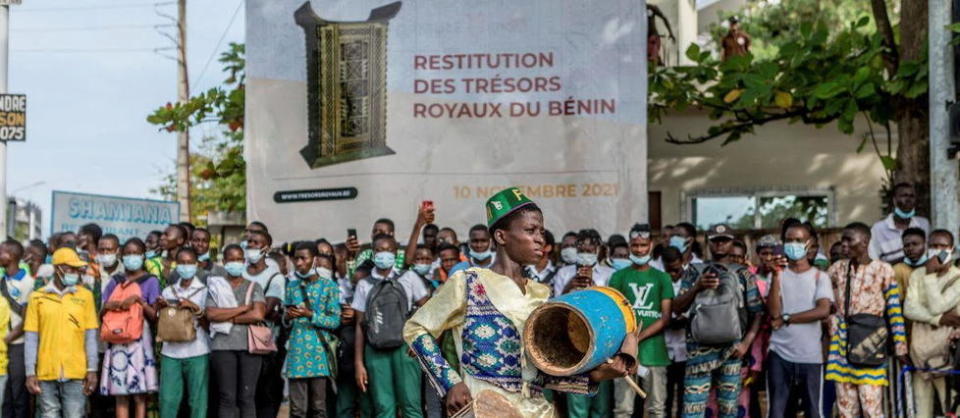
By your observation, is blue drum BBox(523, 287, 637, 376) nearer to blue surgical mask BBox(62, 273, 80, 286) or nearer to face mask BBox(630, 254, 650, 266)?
face mask BBox(630, 254, 650, 266)

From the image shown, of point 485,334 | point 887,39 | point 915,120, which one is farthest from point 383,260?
point 887,39

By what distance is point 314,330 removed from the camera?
10391 millimetres

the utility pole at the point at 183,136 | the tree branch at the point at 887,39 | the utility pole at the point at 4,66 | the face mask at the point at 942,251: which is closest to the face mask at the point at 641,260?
the face mask at the point at 942,251

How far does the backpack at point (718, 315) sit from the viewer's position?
9.47 metres

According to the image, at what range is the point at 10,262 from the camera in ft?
36.4

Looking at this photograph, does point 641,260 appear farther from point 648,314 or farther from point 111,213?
point 111,213

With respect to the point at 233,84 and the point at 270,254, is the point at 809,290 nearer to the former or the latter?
the point at 270,254

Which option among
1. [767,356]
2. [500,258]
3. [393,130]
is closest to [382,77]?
[393,130]

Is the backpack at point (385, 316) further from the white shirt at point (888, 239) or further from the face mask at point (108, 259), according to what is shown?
the white shirt at point (888, 239)

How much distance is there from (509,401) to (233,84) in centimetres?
1048

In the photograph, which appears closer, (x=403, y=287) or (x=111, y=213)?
(x=403, y=287)

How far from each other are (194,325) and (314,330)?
1.03 metres

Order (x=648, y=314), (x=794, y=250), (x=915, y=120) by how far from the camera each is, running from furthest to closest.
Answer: (x=915, y=120), (x=648, y=314), (x=794, y=250)

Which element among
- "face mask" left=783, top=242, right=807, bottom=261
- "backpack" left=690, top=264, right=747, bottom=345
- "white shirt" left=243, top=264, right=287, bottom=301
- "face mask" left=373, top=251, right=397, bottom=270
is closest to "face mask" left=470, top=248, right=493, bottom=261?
"face mask" left=373, top=251, right=397, bottom=270
